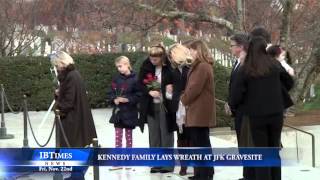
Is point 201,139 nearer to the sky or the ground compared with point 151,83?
nearer to the ground

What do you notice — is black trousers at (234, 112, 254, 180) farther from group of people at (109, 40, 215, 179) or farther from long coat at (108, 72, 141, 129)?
long coat at (108, 72, 141, 129)

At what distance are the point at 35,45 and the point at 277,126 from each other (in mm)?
16984

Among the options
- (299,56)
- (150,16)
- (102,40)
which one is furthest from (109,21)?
(299,56)

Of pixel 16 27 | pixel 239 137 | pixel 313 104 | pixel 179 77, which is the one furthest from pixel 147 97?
pixel 313 104

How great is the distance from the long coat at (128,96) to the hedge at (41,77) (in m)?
9.61

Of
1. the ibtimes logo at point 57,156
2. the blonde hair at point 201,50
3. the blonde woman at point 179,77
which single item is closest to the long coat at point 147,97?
the blonde woman at point 179,77

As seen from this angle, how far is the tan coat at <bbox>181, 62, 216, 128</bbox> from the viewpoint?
7.41 metres

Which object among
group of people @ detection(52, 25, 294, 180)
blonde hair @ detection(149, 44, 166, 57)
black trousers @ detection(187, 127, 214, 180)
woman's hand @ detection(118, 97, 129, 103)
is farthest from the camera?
woman's hand @ detection(118, 97, 129, 103)

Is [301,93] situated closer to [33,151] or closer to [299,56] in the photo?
[299,56]

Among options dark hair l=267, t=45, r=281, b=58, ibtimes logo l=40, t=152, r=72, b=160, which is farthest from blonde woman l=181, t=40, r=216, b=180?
ibtimes logo l=40, t=152, r=72, b=160

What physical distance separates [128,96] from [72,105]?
1183 mm

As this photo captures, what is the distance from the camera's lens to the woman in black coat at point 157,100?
8227mm

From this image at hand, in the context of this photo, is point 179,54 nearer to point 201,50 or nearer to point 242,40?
point 201,50

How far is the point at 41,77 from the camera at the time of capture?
19.0m
